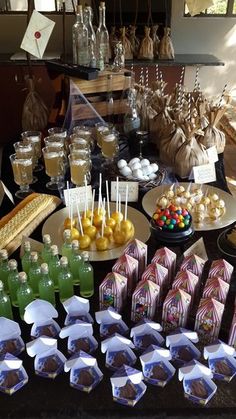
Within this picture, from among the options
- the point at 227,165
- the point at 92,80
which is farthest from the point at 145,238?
the point at 227,165

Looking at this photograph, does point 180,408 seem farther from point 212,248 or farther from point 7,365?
point 212,248

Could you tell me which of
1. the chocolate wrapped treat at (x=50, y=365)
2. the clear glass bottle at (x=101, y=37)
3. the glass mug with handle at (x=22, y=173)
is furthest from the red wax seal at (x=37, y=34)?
the chocolate wrapped treat at (x=50, y=365)

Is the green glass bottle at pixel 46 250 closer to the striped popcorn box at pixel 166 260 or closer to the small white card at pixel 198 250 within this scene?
the striped popcorn box at pixel 166 260

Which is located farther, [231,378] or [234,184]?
[234,184]

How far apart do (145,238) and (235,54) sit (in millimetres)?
3216

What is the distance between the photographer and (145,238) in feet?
4.36

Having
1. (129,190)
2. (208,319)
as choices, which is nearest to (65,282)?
(208,319)

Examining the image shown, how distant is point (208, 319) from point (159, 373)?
17 centimetres

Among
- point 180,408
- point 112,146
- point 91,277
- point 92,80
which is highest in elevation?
point 92,80

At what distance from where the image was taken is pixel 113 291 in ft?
3.43

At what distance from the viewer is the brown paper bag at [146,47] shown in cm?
356

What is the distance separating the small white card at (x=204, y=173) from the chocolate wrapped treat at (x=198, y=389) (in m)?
0.91

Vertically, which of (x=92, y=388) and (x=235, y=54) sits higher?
(x=235, y=54)

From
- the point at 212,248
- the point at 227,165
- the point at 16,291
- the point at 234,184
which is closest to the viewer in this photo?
the point at 16,291
